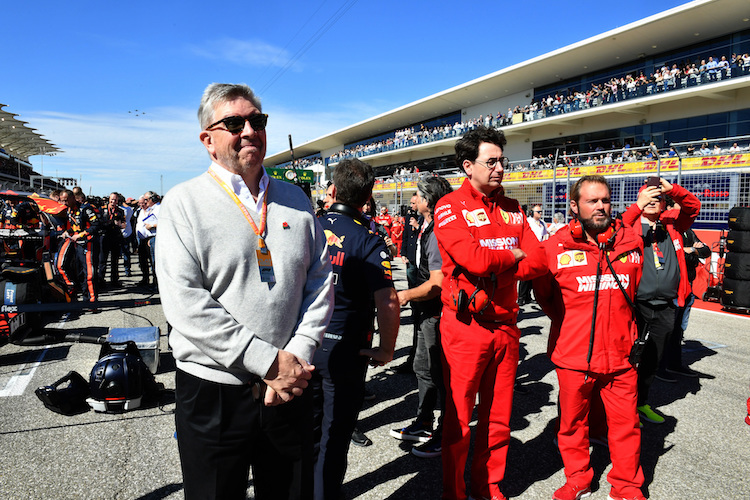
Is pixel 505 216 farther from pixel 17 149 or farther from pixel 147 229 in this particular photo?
pixel 17 149

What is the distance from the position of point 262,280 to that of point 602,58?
32769mm

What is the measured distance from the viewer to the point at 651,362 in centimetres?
385

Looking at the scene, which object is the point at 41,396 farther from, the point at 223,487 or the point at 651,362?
the point at 651,362

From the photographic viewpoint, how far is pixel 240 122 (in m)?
1.58

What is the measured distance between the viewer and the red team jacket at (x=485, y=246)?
240 cm

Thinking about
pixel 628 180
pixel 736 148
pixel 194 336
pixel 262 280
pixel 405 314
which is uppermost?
pixel 736 148

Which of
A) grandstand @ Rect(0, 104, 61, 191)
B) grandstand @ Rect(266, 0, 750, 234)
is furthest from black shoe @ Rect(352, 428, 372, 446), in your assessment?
grandstand @ Rect(0, 104, 61, 191)

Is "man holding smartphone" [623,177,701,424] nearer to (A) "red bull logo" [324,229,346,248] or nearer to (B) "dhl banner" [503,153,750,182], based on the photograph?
(A) "red bull logo" [324,229,346,248]

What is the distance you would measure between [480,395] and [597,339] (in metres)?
0.81

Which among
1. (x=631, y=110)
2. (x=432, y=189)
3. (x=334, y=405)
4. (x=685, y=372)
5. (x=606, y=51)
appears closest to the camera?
(x=334, y=405)

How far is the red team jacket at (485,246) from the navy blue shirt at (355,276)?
0.41 meters

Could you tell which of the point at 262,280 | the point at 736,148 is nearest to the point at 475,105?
the point at 736,148

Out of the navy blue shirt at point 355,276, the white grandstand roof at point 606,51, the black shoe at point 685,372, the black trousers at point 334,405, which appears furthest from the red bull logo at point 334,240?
the white grandstand roof at point 606,51

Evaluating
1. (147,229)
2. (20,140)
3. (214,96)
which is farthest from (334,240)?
(20,140)
